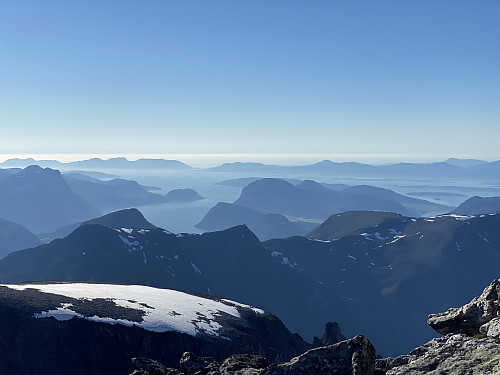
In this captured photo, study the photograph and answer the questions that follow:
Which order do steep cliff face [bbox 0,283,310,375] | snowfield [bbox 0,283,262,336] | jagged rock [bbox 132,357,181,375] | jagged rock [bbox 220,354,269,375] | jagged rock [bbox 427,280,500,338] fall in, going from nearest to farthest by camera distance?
jagged rock [bbox 427,280,500,338]
jagged rock [bbox 220,354,269,375]
jagged rock [bbox 132,357,181,375]
steep cliff face [bbox 0,283,310,375]
snowfield [bbox 0,283,262,336]

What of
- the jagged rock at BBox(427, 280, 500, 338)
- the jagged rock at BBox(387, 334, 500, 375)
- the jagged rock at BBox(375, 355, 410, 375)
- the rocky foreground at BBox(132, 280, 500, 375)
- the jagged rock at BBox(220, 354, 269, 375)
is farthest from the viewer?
the jagged rock at BBox(220, 354, 269, 375)

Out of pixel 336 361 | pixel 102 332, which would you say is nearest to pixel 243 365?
pixel 336 361

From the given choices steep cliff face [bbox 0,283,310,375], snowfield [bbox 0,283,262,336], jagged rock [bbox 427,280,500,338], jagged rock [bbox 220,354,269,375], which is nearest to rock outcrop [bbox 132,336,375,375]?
jagged rock [bbox 220,354,269,375]

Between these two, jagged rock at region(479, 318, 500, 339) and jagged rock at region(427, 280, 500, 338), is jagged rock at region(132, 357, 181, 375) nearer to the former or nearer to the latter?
jagged rock at region(427, 280, 500, 338)

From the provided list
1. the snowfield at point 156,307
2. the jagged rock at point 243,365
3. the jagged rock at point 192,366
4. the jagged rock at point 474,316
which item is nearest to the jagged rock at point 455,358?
the jagged rock at point 474,316

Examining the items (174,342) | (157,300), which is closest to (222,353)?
(174,342)

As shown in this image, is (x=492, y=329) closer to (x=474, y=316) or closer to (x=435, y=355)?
(x=435, y=355)

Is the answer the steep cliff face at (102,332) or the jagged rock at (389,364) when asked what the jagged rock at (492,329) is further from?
the steep cliff face at (102,332)

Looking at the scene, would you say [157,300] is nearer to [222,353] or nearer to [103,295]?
[103,295]
